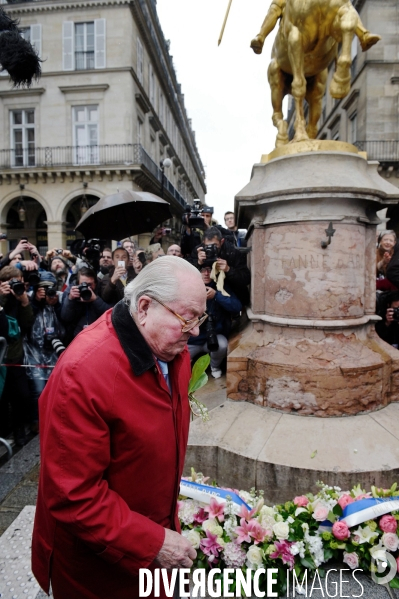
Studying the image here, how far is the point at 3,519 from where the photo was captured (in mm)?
3000

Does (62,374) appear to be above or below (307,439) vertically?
above

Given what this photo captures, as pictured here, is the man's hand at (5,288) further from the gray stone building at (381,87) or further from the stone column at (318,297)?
the gray stone building at (381,87)

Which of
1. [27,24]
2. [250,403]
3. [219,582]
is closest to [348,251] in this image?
[250,403]

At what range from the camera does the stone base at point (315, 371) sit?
3.38 m

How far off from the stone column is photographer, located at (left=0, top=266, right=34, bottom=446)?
94.8 inches

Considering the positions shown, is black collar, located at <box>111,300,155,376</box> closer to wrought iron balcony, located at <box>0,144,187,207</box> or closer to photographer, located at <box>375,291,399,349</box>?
photographer, located at <box>375,291,399,349</box>

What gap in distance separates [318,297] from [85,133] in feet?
74.6

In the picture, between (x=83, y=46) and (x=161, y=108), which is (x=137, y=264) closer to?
(x=83, y=46)

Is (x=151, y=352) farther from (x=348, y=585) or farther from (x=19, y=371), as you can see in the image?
(x=19, y=371)

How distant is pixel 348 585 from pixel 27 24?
28323mm

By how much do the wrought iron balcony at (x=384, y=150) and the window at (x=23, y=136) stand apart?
1796 cm

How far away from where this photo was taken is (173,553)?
1.55 m

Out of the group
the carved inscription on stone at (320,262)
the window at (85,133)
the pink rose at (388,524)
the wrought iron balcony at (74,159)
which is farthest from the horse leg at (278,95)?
the window at (85,133)

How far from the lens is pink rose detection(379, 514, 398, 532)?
2.36 meters
